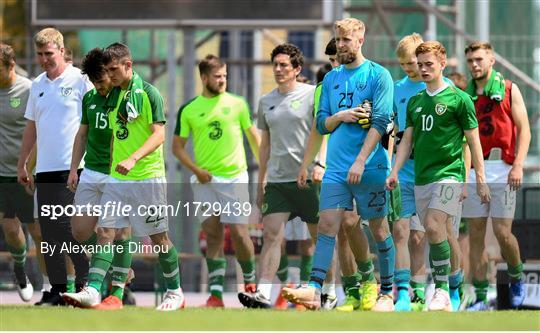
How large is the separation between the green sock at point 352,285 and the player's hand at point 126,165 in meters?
2.03

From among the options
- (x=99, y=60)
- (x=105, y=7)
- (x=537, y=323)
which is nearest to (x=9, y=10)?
(x=105, y=7)

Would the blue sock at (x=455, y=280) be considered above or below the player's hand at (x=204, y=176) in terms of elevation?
below

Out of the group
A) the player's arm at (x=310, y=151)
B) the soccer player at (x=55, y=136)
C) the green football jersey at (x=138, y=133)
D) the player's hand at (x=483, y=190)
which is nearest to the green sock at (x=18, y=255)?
the soccer player at (x=55, y=136)

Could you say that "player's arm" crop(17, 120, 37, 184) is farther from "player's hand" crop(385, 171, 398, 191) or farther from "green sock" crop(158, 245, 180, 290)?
"player's hand" crop(385, 171, 398, 191)

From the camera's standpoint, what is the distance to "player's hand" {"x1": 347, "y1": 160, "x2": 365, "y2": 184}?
1444 cm

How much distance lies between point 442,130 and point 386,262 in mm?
1091

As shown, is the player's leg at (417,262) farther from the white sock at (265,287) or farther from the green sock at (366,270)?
the white sock at (265,287)

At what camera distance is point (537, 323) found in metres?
13.7

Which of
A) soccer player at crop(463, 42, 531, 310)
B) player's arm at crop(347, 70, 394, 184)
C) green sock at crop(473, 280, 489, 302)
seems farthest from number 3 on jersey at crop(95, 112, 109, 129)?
green sock at crop(473, 280, 489, 302)

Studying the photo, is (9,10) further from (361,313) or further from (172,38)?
(361,313)

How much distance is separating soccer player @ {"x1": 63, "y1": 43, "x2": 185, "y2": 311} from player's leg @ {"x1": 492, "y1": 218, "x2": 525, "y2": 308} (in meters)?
2.74

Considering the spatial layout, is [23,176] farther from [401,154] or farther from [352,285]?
[401,154]

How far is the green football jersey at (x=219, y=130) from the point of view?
17.0 meters

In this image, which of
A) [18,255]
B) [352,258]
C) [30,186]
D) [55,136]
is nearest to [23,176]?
[30,186]
